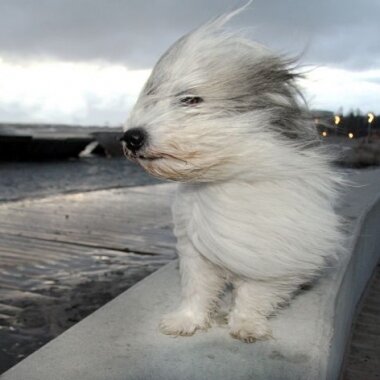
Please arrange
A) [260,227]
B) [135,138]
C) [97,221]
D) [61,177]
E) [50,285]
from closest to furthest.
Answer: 1. [135,138]
2. [260,227]
3. [50,285]
4. [97,221]
5. [61,177]

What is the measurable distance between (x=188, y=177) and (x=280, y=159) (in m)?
0.42

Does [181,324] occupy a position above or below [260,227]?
below

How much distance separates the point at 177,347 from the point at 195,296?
0.34 m

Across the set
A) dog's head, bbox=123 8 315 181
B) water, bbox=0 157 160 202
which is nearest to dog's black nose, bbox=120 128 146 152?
dog's head, bbox=123 8 315 181

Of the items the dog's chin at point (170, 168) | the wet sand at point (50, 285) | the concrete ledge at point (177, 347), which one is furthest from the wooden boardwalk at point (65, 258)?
the dog's chin at point (170, 168)

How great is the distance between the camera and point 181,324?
2883 millimetres

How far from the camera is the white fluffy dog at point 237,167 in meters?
2.45

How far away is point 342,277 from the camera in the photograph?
3.49m

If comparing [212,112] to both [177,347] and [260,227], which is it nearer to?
[260,227]

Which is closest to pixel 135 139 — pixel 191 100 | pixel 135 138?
pixel 135 138

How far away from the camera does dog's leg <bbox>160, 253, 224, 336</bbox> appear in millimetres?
2883

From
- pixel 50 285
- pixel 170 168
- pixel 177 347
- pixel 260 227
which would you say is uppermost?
pixel 170 168

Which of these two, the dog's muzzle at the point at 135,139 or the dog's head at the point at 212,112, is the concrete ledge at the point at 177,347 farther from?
the dog's muzzle at the point at 135,139

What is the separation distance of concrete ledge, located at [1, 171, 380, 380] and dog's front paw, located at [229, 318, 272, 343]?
0.13 ft
